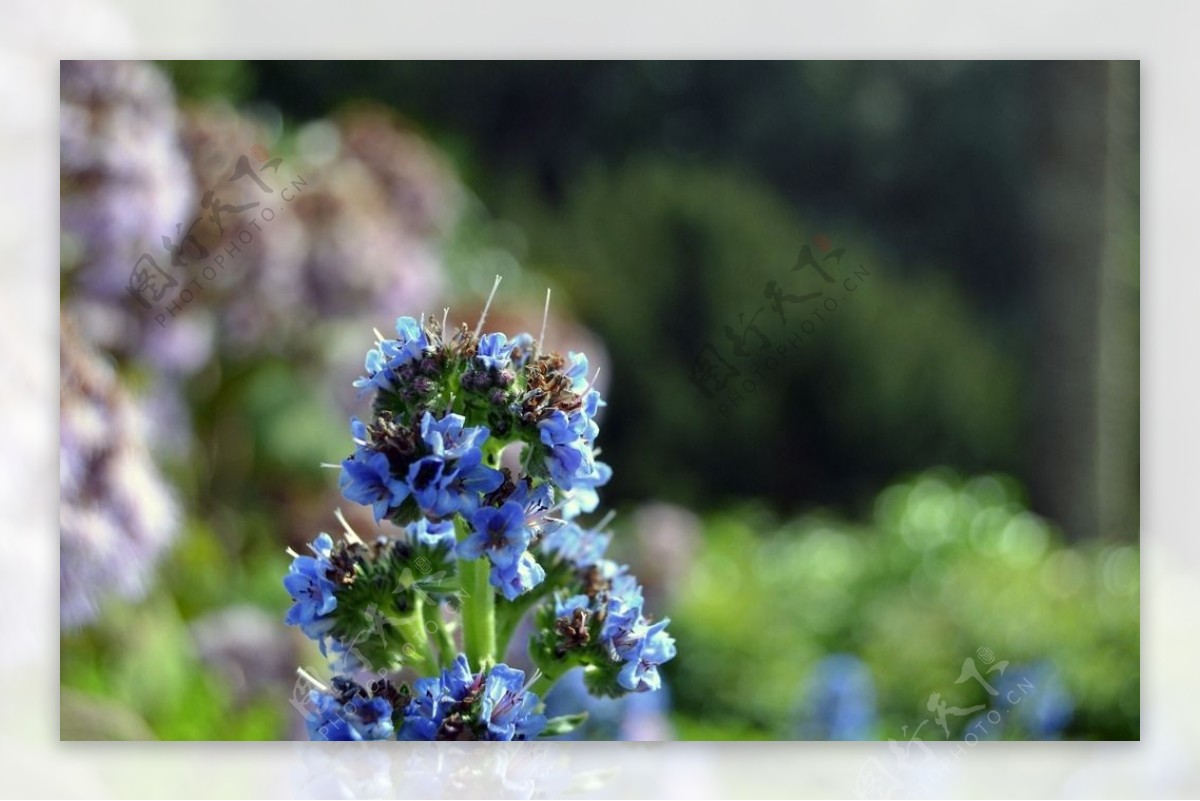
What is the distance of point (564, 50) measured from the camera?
2.20 meters

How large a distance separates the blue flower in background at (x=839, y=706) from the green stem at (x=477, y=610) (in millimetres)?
1279

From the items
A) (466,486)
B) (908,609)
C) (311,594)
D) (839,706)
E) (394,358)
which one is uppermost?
(394,358)

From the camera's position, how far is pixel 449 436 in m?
1.18

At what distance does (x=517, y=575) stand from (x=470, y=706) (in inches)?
4.9

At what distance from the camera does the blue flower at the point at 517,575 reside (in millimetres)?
1165

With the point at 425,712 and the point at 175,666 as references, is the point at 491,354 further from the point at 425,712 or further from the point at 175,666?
the point at 175,666

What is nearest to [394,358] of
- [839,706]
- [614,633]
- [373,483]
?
[373,483]

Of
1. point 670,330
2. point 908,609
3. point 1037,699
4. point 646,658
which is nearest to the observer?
point 646,658

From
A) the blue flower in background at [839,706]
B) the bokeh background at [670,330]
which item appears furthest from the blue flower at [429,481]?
the blue flower in background at [839,706]

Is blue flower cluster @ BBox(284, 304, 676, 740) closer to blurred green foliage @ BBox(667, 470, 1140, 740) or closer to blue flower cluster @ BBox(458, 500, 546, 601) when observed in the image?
blue flower cluster @ BBox(458, 500, 546, 601)

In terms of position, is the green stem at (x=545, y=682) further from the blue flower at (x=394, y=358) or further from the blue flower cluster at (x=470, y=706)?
the blue flower at (x=394, y=358)

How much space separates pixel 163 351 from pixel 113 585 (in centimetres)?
47

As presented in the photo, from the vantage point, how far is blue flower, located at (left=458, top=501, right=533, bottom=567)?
1166mm

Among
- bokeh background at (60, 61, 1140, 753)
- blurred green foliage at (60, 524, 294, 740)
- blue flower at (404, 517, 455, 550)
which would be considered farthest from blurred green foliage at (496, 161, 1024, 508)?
blue flower at (404, 517, 455, 550)
